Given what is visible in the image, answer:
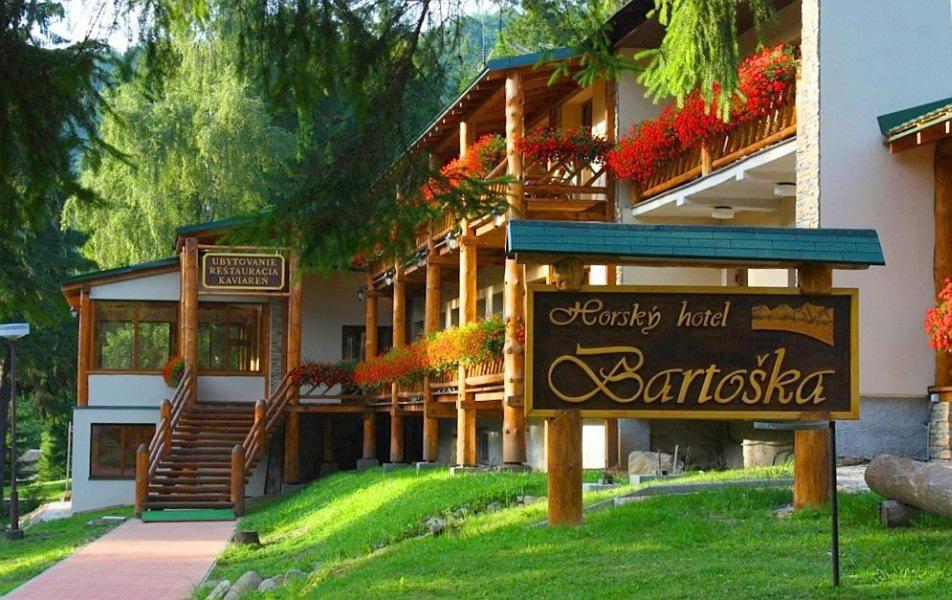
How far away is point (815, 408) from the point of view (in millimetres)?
12680

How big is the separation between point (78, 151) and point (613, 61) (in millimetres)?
4158

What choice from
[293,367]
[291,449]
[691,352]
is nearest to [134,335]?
[293,367]

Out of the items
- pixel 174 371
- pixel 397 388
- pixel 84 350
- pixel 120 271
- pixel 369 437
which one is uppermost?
pixel 120 271

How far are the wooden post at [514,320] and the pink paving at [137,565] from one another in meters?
4.66

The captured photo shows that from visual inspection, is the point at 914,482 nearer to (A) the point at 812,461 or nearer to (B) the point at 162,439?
(A) the point at 812,461

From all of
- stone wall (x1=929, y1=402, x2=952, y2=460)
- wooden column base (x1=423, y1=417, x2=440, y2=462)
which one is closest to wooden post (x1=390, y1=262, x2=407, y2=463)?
wooden column base (x1=423, y1=417, x2=440, y2=462)

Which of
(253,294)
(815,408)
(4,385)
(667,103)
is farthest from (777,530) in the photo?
(4,385)

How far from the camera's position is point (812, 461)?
12.9m

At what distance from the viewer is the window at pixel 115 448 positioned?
35219 mm

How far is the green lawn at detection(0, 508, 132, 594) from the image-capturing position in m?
20.4

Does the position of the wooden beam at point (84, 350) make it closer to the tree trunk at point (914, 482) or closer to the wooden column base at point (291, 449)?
the wooden column base at point (291, 449)

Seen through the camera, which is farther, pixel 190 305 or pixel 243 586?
pixel 190 305

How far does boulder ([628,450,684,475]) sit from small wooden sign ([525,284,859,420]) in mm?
7413

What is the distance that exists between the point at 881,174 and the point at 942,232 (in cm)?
103
